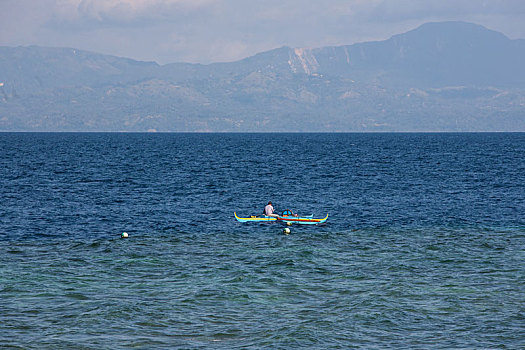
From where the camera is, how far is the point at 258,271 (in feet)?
131

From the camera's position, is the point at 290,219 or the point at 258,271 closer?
the point at 258,271

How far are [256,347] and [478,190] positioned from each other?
225 ft

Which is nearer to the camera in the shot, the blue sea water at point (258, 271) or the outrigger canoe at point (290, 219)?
the blue sea water at point (258, 271)

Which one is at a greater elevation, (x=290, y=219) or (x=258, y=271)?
(x=290, y=219)

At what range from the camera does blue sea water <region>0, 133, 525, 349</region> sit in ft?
92.8

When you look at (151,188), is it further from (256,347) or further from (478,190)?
(256,347)

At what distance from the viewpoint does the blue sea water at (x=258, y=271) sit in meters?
28.3

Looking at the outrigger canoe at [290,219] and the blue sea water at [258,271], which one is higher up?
the outrigger canoe at [290,219]

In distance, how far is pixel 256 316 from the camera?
30.6 meters

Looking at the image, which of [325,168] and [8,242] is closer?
[8,242]

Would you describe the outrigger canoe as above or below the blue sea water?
above

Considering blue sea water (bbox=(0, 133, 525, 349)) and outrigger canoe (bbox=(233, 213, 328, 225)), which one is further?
outrigger canoe (bbox=(233, 213, 328, 225))

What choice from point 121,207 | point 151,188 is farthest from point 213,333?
point 151,188

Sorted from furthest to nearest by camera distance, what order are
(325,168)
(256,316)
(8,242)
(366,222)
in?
(325,168)
(366,222)
(8,242)
(256,316)
